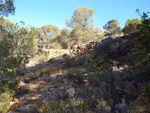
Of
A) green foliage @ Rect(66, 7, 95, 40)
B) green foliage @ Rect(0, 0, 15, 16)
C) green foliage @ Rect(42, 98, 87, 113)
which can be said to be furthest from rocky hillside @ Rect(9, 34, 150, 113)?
green foliage @ Rect(66, 7, 95, 40)

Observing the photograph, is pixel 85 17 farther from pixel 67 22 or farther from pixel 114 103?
pixel 114 103

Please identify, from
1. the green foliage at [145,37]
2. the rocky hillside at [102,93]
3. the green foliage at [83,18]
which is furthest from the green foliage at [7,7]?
the green foliage at [83,18]

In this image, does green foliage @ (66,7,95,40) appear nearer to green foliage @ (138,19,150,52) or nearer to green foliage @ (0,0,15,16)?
green foliage @ (0,0,15,16)

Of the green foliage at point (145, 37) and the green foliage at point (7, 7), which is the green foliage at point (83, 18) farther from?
the green foliage at point (145, 37)

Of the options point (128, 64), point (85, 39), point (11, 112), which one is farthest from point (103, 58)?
point (85, 39)

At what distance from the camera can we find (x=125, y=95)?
277cm

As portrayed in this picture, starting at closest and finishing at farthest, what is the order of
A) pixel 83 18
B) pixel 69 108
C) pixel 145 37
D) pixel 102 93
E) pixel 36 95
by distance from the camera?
pixel 69 108 → pixel 145 37 → pixel 102 93 → pixel 36 95 → pixel 83 18

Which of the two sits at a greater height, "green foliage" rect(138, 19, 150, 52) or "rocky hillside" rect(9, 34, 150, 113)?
"green foliage" rect(138, 19, 150, 52)

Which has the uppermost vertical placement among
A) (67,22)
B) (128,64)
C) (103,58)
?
(67,22)

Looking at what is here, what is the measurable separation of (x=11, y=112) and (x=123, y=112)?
3.03 metres

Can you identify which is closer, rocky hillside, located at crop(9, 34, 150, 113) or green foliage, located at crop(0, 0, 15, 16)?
rocky hillside, located at crop(9, 34, 150, 113)

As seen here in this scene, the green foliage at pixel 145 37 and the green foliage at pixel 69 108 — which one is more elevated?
the green foliage at pixel 145 37

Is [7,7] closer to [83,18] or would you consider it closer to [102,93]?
[102,93]

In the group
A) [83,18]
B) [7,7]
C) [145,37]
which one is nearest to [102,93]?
[145,37]
